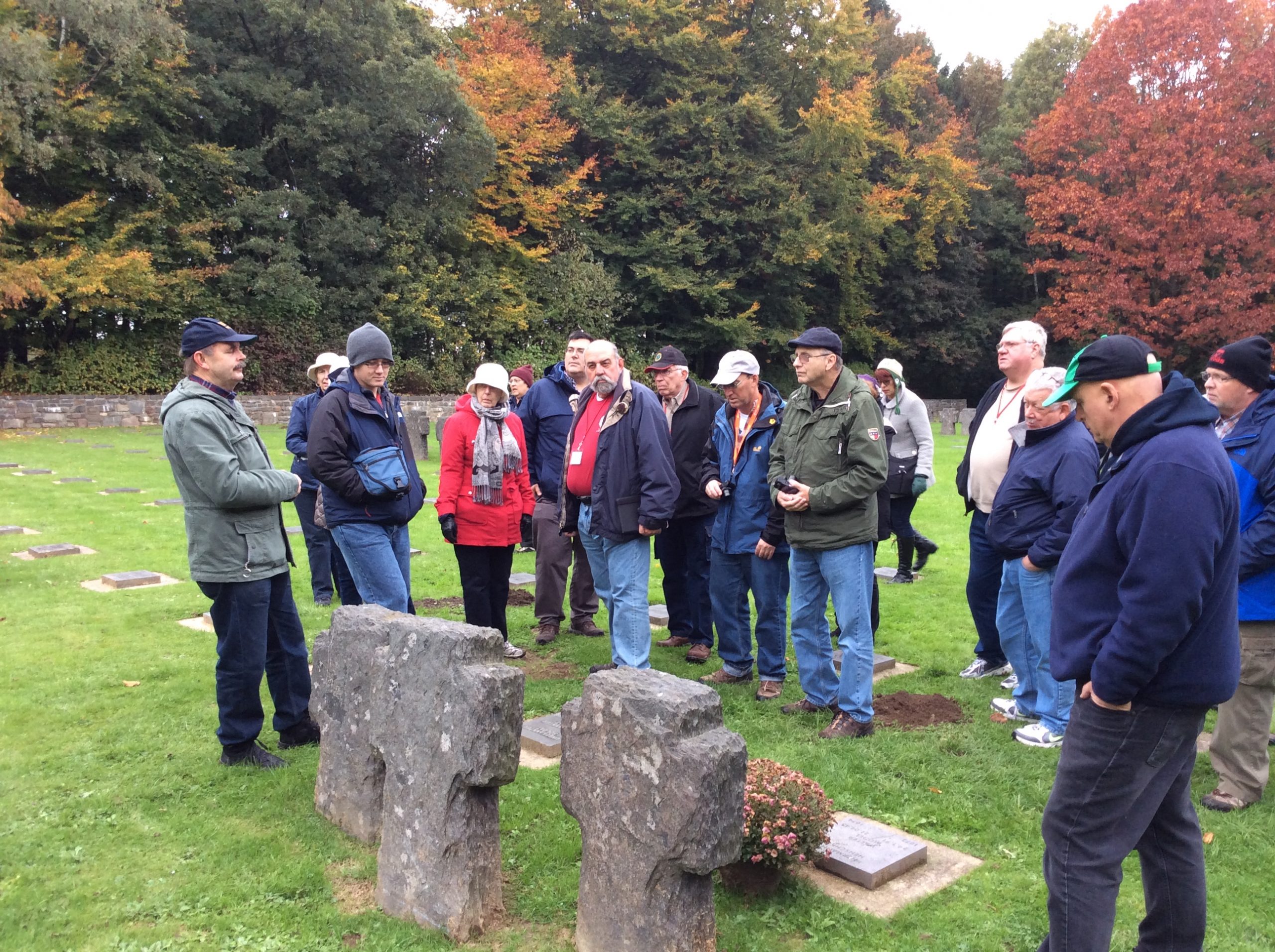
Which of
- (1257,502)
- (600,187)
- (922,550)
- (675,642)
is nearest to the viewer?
(1257,502)

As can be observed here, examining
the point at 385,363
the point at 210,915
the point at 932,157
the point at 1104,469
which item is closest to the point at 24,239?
the point at 385,363

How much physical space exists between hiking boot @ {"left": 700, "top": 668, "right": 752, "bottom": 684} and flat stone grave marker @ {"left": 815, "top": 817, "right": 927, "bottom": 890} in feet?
7.12

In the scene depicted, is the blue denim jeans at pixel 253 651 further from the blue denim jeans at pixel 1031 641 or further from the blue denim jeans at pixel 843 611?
the blue denim jeans at pixel 1031 641

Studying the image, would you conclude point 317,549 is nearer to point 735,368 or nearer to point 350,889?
point 735,368

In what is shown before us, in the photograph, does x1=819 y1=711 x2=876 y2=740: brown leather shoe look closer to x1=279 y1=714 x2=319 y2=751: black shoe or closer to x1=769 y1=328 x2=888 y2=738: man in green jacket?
x1=769 y1=328 x2=888 y2=738: man in green jacket

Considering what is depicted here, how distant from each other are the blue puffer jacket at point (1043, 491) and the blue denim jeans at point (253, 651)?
13.1ft

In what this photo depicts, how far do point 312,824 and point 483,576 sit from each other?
2296 mm

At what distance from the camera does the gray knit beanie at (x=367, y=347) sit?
5.30 meters

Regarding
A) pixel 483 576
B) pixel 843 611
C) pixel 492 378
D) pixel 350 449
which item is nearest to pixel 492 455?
→ pixel 492 378

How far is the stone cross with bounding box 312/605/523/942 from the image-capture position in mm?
3225

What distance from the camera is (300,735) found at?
4973 millimetres

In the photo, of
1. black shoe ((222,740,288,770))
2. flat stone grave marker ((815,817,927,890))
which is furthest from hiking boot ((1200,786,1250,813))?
black shoe ((222,740,288,770))

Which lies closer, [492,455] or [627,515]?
[627,515]

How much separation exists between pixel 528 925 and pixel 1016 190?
45.4m
